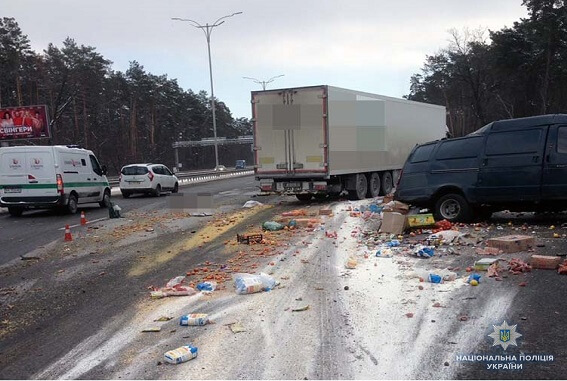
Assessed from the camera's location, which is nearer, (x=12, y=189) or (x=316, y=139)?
(x=316, y=139)

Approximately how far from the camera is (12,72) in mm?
47312

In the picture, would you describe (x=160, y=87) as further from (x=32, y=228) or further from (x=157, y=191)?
(x=32, y=228)

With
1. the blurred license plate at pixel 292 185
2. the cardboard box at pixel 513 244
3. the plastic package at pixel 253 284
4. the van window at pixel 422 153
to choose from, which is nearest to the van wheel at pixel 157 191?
the blurred license plate at pixel 292 185

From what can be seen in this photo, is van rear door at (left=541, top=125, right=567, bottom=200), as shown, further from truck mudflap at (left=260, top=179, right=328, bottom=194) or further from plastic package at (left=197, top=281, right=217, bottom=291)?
truck mudflap at (left=260, top=179, right=328, bottom=194)

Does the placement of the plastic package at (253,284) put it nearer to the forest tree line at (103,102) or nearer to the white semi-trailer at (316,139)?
the white semi-trailer at (316,139)

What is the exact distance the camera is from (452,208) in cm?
1034

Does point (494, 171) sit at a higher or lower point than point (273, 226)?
higher

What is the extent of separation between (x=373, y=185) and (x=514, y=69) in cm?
3972

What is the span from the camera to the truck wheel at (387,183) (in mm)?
19406

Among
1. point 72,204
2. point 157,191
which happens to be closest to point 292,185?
point 72,204

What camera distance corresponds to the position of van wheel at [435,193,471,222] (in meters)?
9.98

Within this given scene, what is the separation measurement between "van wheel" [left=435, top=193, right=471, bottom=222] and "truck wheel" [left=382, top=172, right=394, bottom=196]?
9016 mm

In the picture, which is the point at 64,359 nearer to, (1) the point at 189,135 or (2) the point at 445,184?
(2) the point at 445,184

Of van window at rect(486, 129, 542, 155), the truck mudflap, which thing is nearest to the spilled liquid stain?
the truck mudflap
